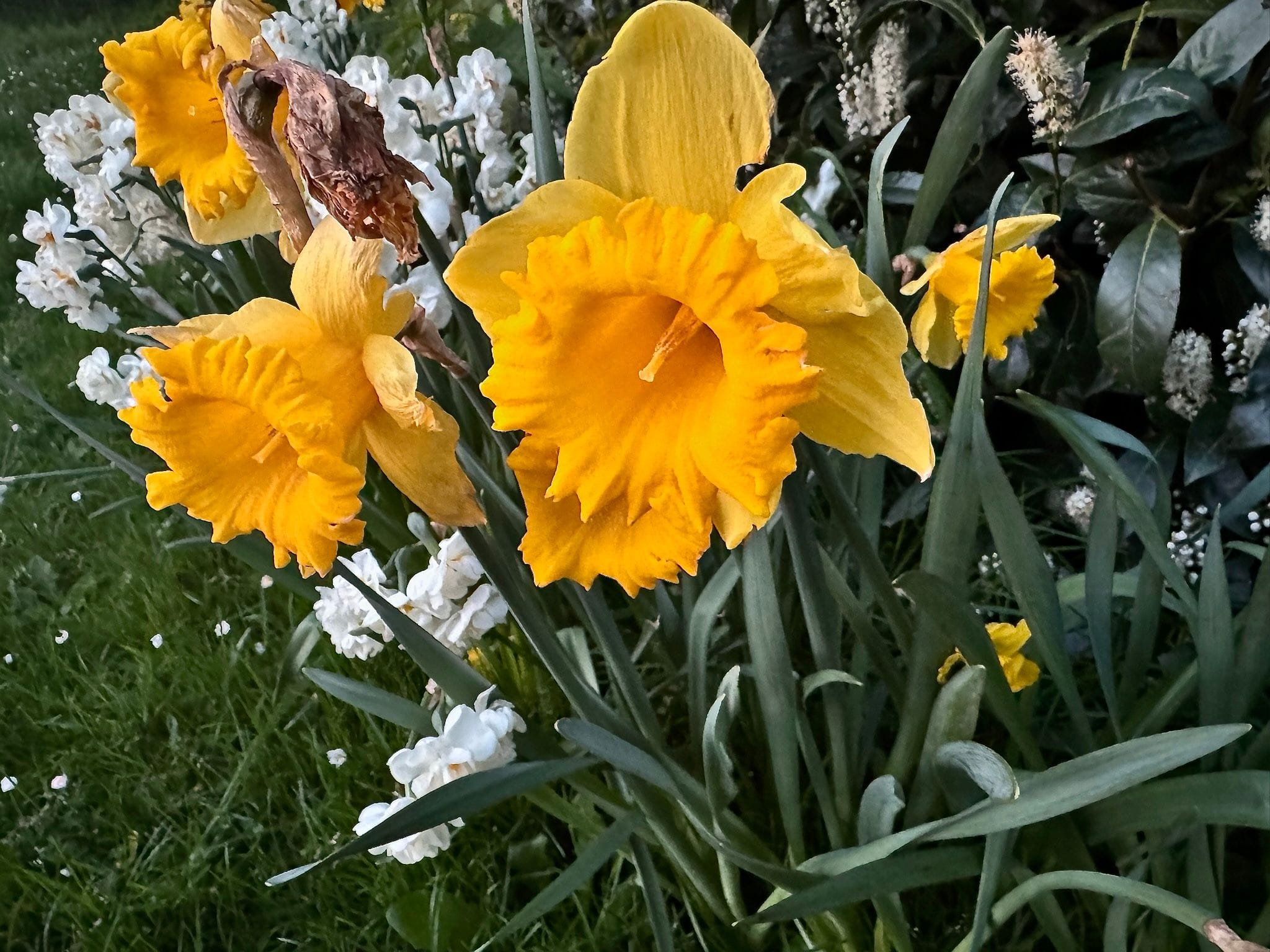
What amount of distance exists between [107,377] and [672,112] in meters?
1.02

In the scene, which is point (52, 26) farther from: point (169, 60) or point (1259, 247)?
point (1259, 247)

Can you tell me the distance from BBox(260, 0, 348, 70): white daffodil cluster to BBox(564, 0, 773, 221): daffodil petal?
0.86 metres

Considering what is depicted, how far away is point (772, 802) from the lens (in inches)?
39.4

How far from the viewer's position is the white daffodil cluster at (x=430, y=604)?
88 centimetres

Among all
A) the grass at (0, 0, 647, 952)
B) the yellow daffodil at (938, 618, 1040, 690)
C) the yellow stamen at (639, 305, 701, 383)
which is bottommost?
the grass at (0, 0, 647, 952)

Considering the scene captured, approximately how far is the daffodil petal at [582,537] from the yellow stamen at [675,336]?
0.08 meters

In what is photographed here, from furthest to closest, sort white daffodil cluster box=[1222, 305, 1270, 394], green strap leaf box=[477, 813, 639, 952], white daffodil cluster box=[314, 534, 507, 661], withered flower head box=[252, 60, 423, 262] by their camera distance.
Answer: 1. white daffodil cluster box=[1222, 305, 1270, 394]
2. white daffodil cluster box=[314, 534, 507, 661]
3. green strap leaf box=[477, 813, 639, 952]
4. withered flower head box=[252, 60, 423, 262]

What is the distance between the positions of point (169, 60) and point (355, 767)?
89 cm

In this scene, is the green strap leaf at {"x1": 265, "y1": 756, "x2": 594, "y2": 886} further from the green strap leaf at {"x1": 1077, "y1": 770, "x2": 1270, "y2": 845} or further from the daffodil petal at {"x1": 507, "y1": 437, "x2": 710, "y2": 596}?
the green strap leaf at {"x1": 1077, "y1": 770, "x2": 1270, "y2": 845}

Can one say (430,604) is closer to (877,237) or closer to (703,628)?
(703,628)

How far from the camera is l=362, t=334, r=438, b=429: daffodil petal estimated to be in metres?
0.54

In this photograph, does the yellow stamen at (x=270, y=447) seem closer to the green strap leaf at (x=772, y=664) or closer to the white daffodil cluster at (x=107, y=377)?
the green strap leaf at (x=772, y=664)

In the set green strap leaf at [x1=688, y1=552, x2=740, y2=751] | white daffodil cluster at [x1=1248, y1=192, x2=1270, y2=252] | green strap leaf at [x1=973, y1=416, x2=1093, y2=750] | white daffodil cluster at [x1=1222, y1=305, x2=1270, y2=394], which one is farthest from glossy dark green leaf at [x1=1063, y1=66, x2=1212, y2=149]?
green strap leaf at [x1=688, y1=552, x2=740, y2=751]

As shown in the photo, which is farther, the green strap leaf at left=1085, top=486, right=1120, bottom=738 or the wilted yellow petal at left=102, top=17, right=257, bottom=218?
the wilted yellow petal at left=102, top=17, right=257, bottom=218
